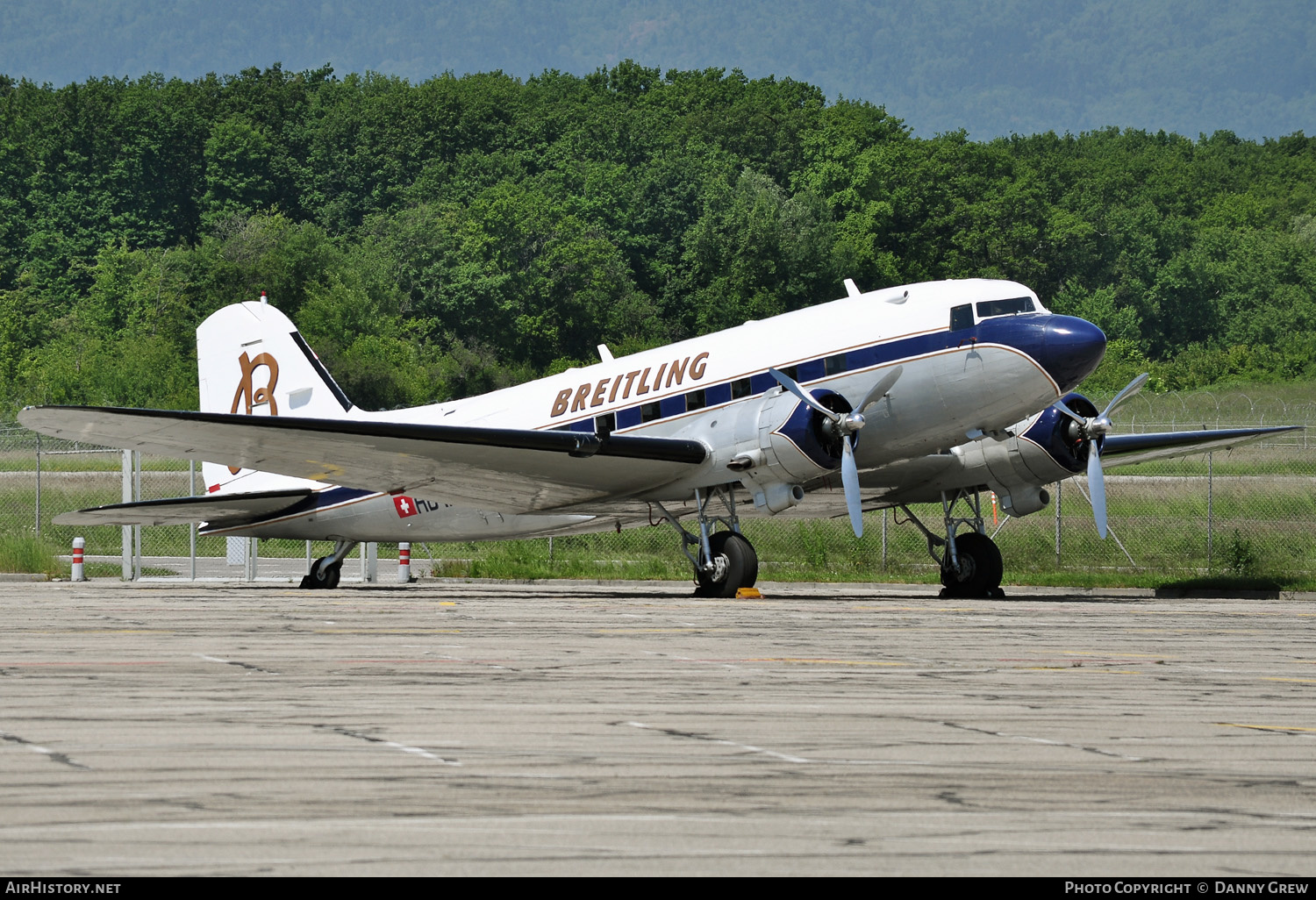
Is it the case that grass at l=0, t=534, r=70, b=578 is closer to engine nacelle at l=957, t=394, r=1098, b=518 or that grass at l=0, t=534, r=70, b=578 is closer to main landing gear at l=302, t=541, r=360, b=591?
main landing gear at l=302, t=541, r=360, b=591

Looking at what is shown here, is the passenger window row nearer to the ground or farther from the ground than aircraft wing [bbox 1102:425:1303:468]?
farther from the ground

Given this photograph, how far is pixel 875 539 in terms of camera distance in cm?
3853

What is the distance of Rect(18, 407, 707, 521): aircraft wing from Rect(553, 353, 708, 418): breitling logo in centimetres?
152

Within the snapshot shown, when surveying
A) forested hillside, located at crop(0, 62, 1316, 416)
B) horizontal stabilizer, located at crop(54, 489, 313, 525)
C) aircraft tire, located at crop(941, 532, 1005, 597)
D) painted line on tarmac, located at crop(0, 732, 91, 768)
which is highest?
forested hillside, located at crop(0, 62, 1316, 416)

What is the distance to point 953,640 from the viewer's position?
15320 millimetres

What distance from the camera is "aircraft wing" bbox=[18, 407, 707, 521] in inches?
865

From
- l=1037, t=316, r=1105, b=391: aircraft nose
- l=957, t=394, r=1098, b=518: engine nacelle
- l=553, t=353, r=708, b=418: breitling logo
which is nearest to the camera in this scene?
l=1037, t=316, r=1105, b=391: aircraft nose

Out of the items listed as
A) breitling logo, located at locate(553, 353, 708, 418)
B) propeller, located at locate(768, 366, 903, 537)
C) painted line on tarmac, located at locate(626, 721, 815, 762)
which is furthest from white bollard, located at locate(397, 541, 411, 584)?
painted line on tarmac, located at locate(626, 721, 815, 762)

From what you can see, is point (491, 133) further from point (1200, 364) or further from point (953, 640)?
point (953, 640)

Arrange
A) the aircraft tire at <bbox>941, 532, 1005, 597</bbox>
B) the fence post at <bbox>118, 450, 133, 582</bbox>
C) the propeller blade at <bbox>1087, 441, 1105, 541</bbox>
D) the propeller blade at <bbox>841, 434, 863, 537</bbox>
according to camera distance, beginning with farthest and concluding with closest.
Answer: the fence post at <bbox>118, 450, 133, 582</bbox> → the aircraft tire at <bbox>941, 532, 1005, 597</bbox> → the propeller blade at <bbox>1087, 441, 1105, 541</bbox> → the propeller blade at <bbox>841, 434, 863, 537</bbox>

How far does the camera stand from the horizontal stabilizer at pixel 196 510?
25.8m

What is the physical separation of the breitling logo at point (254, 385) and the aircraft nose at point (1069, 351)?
15201mm

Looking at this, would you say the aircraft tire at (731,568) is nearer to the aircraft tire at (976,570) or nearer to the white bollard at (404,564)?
the aircraft tire at (976,570)

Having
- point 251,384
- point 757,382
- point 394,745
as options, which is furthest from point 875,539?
point 394,745
